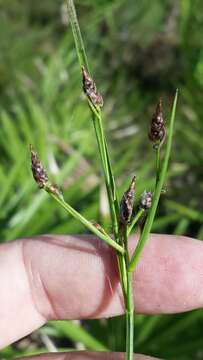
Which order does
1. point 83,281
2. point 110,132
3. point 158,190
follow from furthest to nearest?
1. point 110,132
2. point 83,281
3. point 158,190

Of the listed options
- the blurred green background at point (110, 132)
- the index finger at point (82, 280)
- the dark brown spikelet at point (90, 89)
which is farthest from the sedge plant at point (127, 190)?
the blurred green background at point (110, 132)

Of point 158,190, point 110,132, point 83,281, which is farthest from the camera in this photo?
point 110,132

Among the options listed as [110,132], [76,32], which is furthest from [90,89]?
[110,132]

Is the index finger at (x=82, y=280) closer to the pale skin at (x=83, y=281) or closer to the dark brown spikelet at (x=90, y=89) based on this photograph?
the pale skin at (x=83, y=281)

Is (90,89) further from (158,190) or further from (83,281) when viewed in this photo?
(83,281)

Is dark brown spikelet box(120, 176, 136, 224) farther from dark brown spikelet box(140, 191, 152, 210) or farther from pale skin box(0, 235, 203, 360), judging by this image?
pale skin box(0, 235, 203, 360)

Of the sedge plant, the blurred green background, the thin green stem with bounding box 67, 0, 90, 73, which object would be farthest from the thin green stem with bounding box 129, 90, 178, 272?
the blurred green background

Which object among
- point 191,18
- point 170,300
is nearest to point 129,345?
point 170,300
